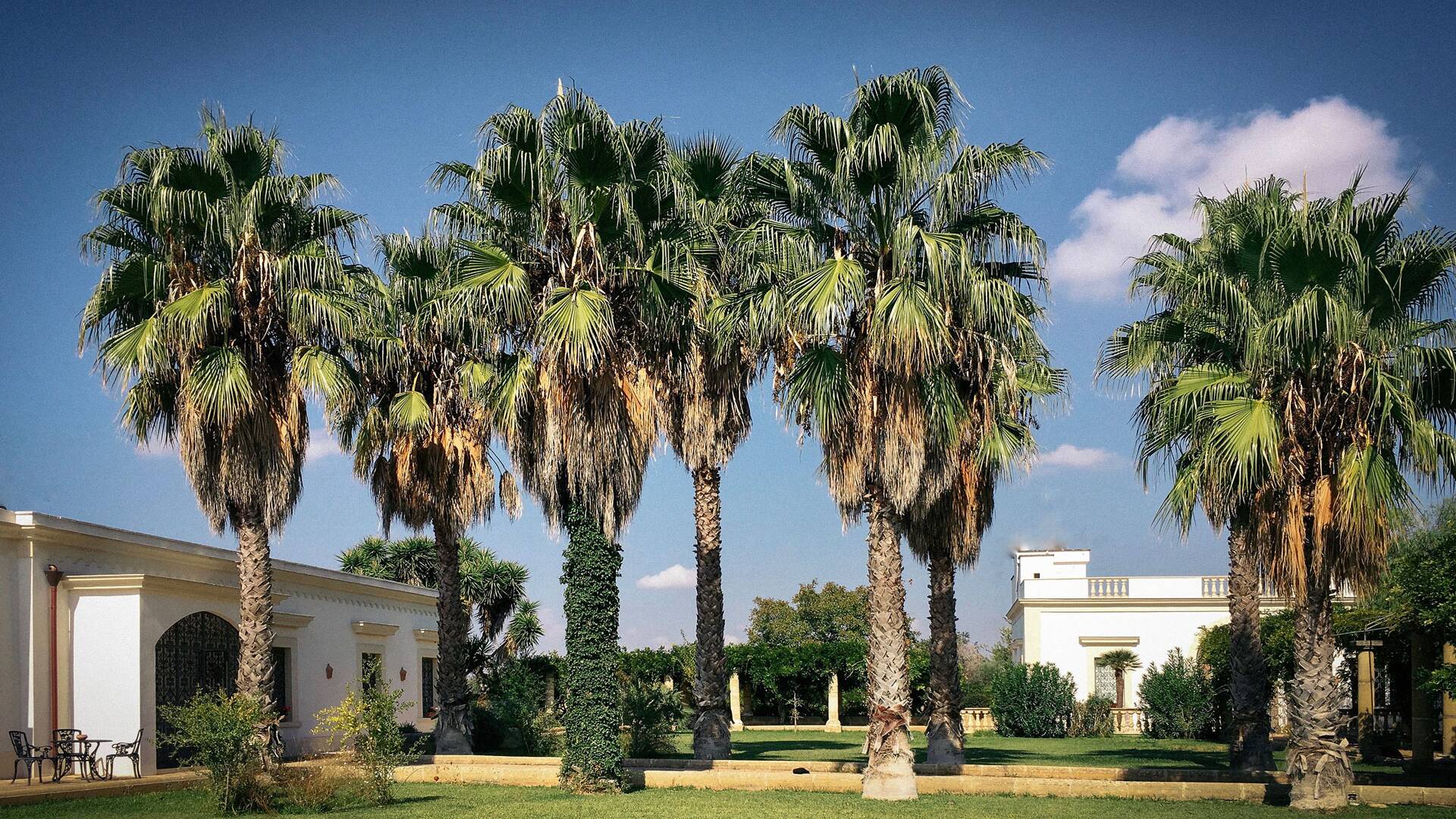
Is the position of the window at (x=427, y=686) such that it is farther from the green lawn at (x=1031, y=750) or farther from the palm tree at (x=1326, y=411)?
the palm tree at (x=1326, y=411)

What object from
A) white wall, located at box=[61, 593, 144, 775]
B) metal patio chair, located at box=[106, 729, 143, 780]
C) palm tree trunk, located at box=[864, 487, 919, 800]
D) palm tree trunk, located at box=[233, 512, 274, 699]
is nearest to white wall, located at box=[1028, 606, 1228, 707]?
palm tree trunk, located at box=[864, 487, 919, 800]

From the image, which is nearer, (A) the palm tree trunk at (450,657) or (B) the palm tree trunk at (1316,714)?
(B) the palm tree trunk at (1316,714)

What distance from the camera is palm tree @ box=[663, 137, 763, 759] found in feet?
67.4

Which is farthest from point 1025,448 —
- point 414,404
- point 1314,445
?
point 414,404

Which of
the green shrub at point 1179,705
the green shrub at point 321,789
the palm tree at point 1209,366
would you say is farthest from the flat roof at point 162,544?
the green shrub at point 1179,705

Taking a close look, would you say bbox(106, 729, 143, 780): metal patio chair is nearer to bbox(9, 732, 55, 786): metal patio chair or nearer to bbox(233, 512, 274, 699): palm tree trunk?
bbox(9, 732, 55, 786): metal patio chair

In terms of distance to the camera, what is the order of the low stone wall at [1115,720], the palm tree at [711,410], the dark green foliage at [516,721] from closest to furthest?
the palm tree at [711,410]
the dark green foliage at [516,721]
the low stone wall at [1115,720]

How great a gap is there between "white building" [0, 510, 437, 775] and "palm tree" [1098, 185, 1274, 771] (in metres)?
15.9

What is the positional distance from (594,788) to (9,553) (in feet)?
32.6

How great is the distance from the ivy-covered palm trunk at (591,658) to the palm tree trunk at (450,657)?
19.5 ft

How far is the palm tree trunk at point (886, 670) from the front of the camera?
1623 cm

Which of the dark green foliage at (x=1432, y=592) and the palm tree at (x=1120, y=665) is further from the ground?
the dark green foliage at (x=1432, y=592)

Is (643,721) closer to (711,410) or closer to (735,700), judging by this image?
(711,410)

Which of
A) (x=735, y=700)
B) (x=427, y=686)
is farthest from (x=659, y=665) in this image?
(x=427, y=686)
